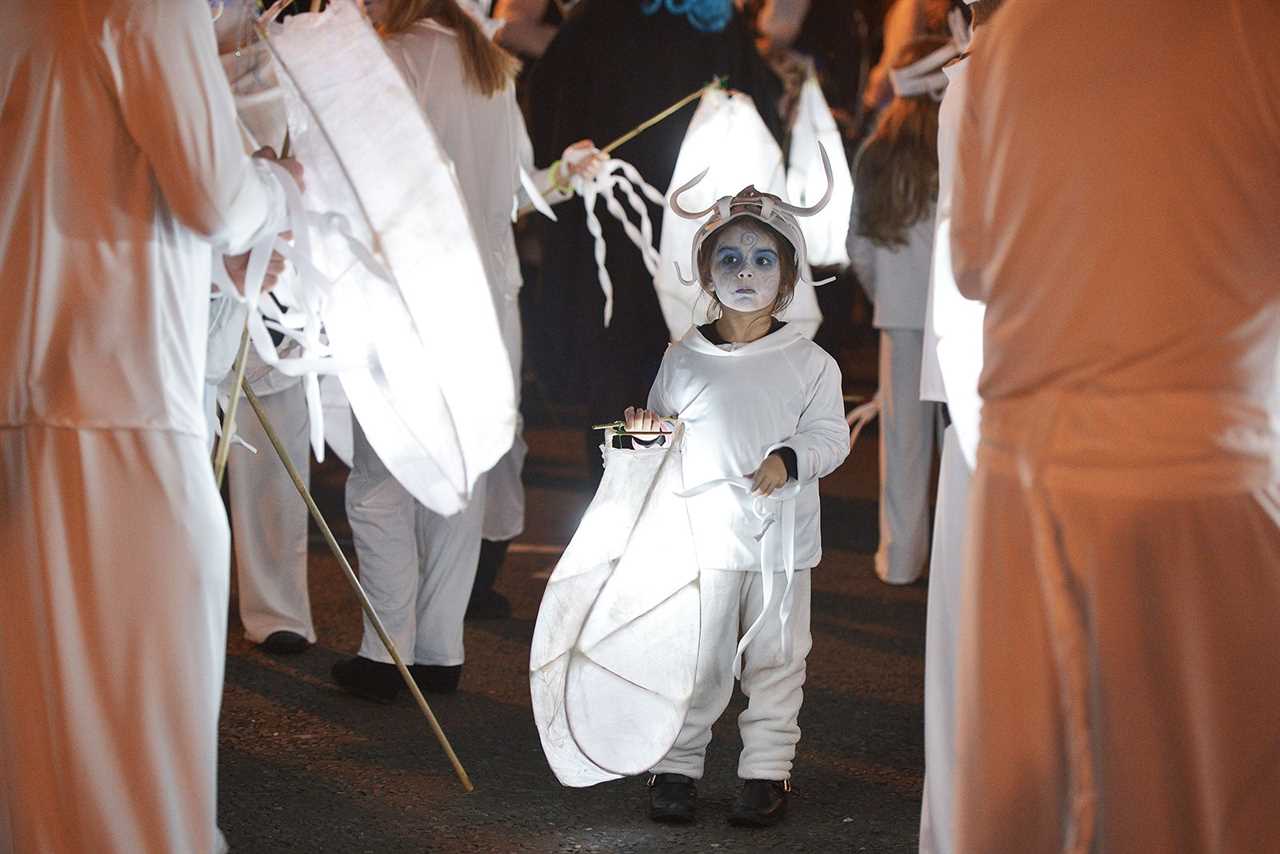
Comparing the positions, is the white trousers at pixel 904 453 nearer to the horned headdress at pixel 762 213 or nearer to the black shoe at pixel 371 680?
the black shoe at pixel 371 680

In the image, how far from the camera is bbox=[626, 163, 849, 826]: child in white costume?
13.1ft

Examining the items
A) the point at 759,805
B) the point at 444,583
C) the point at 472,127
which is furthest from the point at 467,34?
the point at 759,805

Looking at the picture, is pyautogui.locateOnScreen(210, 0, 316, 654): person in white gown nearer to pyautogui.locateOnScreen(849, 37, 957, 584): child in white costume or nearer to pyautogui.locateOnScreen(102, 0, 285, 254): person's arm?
pyautogui.locateOnScreen(849, 37, 957, 584): child in white costume

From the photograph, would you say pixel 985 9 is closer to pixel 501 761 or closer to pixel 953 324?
pixel 953 324

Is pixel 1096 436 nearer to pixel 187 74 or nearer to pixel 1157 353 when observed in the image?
pixel 1157 353

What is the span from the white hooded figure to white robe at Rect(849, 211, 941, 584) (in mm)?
2515

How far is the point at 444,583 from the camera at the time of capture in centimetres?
510

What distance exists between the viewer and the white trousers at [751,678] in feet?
13.2

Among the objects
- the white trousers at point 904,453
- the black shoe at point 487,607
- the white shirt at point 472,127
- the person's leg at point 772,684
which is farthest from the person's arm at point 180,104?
the white trousers at point 904,453

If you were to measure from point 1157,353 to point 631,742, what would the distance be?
1.86m

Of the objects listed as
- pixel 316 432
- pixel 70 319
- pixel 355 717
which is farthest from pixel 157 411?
pixel 355 717

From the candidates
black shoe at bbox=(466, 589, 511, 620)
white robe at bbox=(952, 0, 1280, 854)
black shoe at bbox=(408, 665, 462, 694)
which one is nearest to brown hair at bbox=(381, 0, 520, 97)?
black shoe at bbox=(408, 665, 462, 694)

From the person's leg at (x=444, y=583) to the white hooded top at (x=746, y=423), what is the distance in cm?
123

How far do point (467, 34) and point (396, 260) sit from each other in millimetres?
1959
